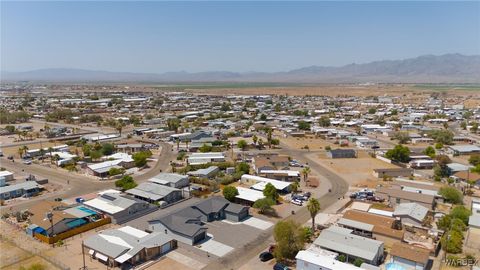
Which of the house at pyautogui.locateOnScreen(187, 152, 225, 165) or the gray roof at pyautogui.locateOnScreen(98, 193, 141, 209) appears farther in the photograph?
the house at pyautogui.locateOnScreen(187, 152, 225, 165)

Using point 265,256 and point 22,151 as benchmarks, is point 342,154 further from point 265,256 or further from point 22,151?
point 22,151

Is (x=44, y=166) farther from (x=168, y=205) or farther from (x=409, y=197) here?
(x=409, y=197)

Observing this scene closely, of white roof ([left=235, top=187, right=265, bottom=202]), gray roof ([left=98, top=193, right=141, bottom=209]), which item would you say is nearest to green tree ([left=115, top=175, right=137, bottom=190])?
gray roof ([left=98, top=193, right=141, bottom=209])

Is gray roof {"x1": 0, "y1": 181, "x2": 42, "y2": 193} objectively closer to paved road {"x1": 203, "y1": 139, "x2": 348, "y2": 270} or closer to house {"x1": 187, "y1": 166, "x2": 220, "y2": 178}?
house {"x1": 187, "y1": 166, "x2": 220, "y2": 178}

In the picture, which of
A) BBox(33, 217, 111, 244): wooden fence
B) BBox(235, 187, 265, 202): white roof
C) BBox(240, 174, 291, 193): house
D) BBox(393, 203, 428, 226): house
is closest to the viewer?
BBox(33, 217, 111, 244): wooden fence

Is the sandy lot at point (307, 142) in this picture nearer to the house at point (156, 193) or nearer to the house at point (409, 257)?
the house at point (156, 193)

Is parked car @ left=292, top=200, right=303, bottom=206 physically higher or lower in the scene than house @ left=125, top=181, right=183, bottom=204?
lower
